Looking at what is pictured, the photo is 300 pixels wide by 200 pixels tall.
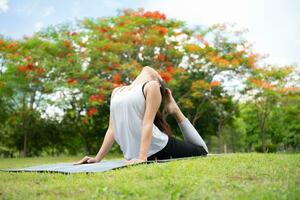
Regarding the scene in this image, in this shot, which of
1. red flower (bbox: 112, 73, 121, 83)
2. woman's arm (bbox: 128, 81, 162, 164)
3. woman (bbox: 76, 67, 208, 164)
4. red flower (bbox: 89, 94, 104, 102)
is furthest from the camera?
red flower (bbox: 112, 73, 121, 83)

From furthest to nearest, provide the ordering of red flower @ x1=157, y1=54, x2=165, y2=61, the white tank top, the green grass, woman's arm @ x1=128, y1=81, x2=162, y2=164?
red flower @ x1=157, y1=54, x2=165, y2=61 → the white tank top → woman's arm @ x1=128, y1=81, x2=162, y2=164 → the green grass

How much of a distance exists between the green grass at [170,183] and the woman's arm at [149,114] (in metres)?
0.33

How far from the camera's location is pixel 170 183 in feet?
9.72

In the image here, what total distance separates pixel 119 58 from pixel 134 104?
12157mm

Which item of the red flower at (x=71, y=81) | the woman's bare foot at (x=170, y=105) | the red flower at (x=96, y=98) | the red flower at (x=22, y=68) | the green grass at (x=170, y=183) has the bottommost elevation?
the green grass at (x=170, y=183)

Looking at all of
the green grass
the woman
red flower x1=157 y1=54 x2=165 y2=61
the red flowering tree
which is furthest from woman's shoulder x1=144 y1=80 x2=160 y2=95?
red flower x1=157 y1=54 x2=165 y2=61

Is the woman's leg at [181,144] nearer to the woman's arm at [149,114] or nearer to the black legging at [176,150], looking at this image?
the black legging at [176,150]

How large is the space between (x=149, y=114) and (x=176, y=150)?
0.68m

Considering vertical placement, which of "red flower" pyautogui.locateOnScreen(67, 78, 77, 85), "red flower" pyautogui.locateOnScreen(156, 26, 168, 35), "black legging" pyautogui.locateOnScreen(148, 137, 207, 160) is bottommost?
"black legging" pyautogui.locateOnScreen(148, 137, 207, 160)

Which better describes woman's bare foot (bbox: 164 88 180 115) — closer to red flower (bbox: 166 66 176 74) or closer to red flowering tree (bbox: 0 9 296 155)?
red flowering tree (bbox: 0 9 296 155)

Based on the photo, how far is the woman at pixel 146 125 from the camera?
14.4 ft

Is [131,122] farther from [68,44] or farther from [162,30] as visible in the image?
[68,44]

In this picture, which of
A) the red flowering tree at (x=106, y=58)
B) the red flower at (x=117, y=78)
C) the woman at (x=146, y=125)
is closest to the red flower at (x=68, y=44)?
the red flowering tree at (x=106, y=58)

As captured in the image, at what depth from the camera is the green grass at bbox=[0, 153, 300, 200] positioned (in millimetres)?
2682
